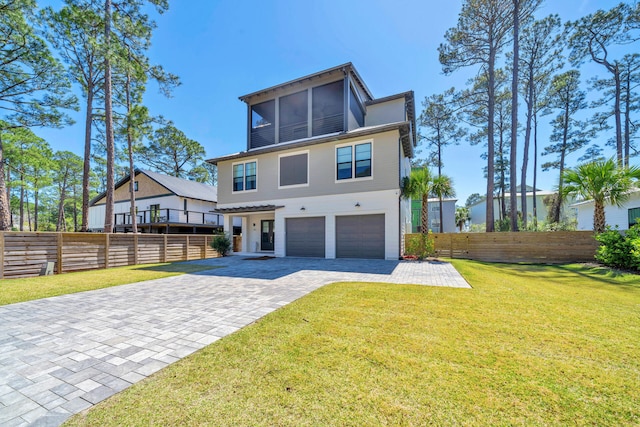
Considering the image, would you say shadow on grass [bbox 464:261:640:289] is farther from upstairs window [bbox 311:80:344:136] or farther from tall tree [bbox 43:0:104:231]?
tall tree [bbox 43:0:104:231]

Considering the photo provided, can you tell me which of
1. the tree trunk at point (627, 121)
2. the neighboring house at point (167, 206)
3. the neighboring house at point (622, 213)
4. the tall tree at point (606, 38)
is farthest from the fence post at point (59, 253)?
the tree trunk at point (627, 121)

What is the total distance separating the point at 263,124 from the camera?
15.9m

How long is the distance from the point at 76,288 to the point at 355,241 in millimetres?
9807

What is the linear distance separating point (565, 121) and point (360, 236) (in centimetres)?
2154

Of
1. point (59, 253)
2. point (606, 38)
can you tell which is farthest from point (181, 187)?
point (606, 38)

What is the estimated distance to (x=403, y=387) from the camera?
2.20m

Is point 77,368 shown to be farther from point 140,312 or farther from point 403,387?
point 403,387

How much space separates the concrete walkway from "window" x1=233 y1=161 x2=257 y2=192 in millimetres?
8761

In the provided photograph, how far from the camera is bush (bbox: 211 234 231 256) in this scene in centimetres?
1439

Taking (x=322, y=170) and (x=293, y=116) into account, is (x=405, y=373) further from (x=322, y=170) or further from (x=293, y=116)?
(x=293, y=116)

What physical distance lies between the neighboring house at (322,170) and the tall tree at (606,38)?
1172 cm

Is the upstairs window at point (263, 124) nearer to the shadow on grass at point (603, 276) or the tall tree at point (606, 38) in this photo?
the shadow on grass at point (603, 276)

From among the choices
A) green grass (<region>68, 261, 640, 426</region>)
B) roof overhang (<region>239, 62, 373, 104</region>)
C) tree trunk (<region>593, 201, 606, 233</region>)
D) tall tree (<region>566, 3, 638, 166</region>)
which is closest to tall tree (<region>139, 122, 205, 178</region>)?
roof overhang (<region>239, 62, 373, 104</region>)

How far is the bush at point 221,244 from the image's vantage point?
14391 millimetres
